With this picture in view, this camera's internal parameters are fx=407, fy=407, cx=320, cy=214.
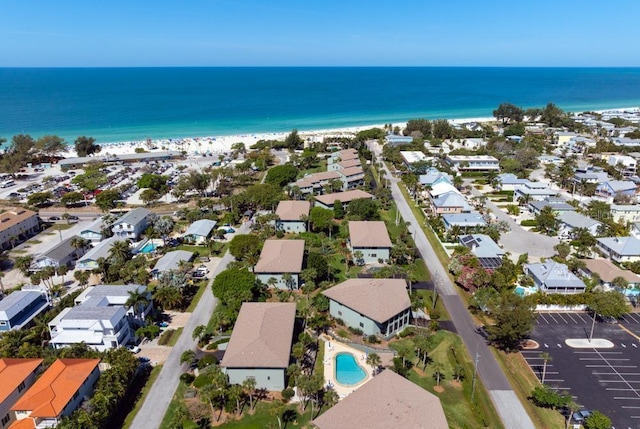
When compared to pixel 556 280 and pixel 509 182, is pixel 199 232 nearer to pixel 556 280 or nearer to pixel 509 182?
pixel 556 280

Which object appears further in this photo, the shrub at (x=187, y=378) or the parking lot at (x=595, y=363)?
the shrub at (x=187, y=378)

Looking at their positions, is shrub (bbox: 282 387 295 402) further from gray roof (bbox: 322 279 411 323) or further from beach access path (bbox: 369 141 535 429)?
beach access path (bbox: 369 141 535 429)

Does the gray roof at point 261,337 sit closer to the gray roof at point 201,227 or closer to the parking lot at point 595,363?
the parking lot at point 595,363

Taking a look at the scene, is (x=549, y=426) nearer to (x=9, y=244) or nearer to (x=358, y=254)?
(x=358, y=254)

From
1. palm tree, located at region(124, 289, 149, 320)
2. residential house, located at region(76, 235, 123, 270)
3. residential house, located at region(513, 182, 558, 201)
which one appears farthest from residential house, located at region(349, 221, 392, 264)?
residential house, located at region(513, 182, 558, 201)

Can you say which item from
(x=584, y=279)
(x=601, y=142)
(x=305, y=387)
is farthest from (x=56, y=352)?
(x=601, y=142)

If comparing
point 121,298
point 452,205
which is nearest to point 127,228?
point 121,298

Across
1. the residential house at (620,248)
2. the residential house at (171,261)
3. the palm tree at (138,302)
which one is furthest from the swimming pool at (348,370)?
Answer: the residential house at (620,248)
